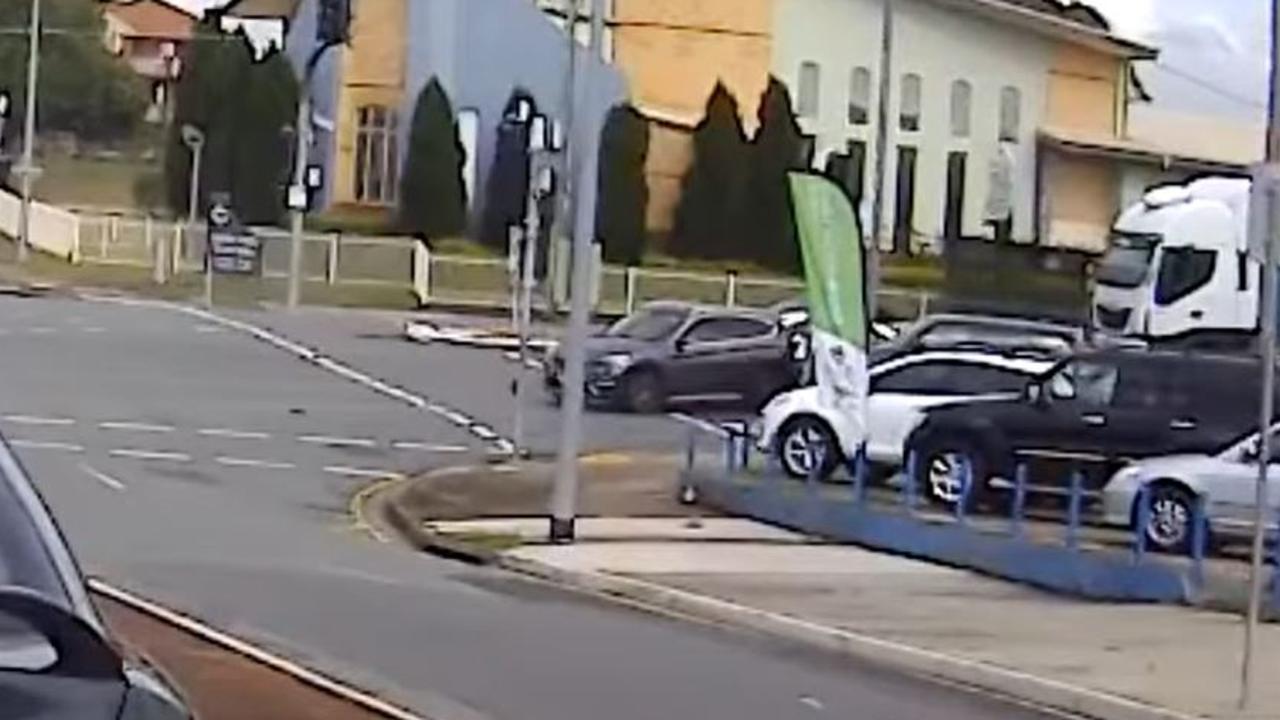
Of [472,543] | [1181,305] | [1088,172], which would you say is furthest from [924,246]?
[472,543]

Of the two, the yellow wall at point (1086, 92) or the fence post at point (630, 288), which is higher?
the yellow wall at point (1086, 92)

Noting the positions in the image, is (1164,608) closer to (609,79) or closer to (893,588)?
(893,588)

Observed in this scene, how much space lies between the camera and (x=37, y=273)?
6912cm

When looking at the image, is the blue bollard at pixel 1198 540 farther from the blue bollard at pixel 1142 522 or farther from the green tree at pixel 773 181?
the green tree at pixel 773 181

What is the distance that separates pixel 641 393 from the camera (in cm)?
4306

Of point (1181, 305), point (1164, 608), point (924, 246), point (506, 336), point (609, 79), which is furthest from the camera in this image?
point (924, 246)

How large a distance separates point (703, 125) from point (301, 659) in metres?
55.4

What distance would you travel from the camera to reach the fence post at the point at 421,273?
2638 inches

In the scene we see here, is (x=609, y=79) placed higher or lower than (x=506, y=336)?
higher

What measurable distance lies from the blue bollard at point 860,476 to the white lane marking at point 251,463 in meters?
6.54

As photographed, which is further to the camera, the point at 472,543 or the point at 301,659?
the point at 472,543

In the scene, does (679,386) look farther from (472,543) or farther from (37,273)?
(37,273)

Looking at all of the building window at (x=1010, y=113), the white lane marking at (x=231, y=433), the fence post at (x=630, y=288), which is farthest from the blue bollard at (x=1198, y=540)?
the building window at (x=1010, y=113)

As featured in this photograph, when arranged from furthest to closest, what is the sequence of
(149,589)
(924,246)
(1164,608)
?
(924,246) < (1164,608) < (149,589)
